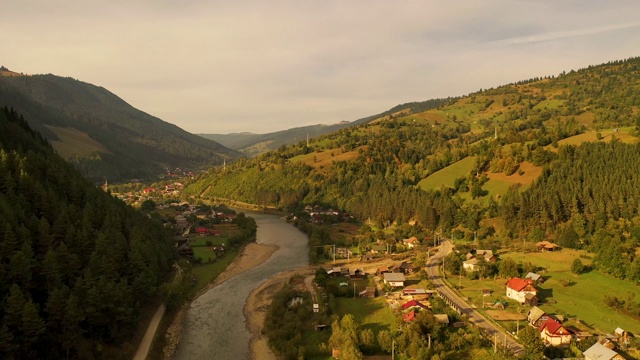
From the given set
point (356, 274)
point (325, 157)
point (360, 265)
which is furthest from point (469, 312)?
point (325, 157)

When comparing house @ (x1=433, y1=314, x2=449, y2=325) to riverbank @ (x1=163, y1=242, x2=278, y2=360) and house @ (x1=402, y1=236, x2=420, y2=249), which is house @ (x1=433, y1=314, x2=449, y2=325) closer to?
riverbank @ (x1=163, y1=242, x2=278, y2=360)

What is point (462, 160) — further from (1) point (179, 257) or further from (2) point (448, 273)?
(1) point (179, 257)

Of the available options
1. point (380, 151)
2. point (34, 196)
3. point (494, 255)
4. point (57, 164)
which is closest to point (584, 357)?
point (494, 255)

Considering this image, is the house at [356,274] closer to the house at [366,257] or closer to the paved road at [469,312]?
the paved road at [469,312]

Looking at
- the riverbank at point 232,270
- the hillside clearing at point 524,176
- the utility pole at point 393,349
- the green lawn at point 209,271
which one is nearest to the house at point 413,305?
the utility pole at point 393,349

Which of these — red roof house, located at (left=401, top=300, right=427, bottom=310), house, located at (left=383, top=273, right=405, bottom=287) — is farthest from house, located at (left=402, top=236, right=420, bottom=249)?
red roof house, located at (left=401, top=300, right=427, bottom=310)

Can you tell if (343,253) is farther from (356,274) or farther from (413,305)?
(413,305)
